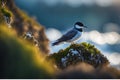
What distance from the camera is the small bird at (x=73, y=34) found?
5.59m

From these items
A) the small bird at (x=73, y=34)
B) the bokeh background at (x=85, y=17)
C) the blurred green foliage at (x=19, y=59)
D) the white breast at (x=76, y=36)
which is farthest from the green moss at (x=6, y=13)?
the white breast at (x=76, y=36)

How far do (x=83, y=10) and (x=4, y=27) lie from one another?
857mm

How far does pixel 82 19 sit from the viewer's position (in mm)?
5762

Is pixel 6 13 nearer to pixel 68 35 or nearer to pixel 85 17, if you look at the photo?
pixel 68 35

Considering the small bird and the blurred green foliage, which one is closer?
the blurred green foliage

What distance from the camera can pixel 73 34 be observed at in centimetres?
Answer: 565

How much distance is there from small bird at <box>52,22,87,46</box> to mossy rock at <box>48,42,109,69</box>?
13 cm

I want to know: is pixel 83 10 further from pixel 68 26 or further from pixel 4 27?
pixel 4 27

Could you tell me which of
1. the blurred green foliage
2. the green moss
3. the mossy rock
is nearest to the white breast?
the mossy rock

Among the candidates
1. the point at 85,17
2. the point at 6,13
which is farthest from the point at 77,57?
the point at 6,13

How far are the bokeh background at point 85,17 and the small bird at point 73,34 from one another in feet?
0.19

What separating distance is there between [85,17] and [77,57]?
518 millimetres

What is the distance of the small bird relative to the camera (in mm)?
5589

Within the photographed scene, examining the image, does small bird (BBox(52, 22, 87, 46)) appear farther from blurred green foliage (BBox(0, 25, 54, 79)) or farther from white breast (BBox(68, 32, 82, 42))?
blurred green foliage (BBox(0, 25, 54, 79))
